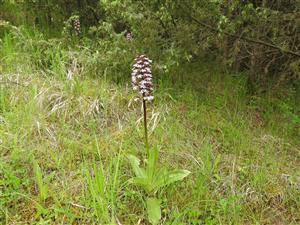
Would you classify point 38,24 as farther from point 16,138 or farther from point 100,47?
point 16,138

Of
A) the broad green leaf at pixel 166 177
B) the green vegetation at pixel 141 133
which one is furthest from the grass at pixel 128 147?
the broad green leaf at pixel 166 177

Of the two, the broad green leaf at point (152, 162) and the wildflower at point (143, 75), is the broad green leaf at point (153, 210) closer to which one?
the broad green leaf at point (152, 162)

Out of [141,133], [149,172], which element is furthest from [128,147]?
[149,172]

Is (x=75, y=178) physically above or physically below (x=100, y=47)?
below

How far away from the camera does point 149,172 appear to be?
7.96ft

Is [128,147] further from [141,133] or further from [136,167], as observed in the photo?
[136,167]

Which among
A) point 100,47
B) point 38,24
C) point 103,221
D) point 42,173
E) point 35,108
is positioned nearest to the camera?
point 103,221

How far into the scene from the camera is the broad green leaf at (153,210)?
2.27 metres

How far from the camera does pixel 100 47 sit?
4.38 metres

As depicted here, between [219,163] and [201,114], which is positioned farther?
[201,114]

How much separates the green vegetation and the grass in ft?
0.03

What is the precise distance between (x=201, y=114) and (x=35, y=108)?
172 centimetres

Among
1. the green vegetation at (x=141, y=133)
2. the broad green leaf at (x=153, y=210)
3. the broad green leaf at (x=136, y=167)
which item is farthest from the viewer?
the broad green leaf at (x=136, y=167)

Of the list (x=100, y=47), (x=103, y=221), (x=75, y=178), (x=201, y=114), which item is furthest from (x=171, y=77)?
(x=103, y=221)
